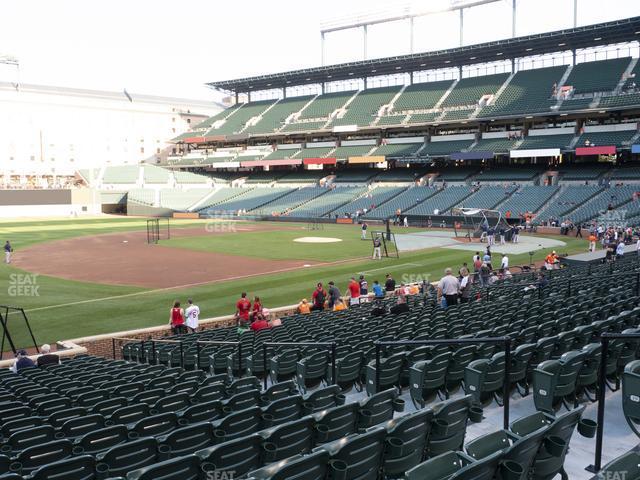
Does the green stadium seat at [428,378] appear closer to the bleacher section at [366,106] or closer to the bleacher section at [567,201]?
the bleacher section at [567,201]

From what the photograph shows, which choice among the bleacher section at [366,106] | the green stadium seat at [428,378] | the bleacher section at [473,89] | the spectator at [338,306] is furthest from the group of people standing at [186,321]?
the bleacher section at [366,106]

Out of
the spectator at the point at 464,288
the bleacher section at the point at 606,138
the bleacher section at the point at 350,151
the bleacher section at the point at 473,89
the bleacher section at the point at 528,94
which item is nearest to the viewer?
the spectator at the point at 464,288

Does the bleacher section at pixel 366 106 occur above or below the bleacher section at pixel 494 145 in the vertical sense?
above

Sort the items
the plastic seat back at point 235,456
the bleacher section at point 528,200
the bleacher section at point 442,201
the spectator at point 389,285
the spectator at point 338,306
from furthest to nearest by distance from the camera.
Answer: the bleacher section at point 442,201 → the bleacher section at point 528,200 → the spectator at point 389,285 → the spectator at point 338,306 → the plastic seat back at point 235,456

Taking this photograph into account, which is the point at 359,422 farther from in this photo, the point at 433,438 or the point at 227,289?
the point at 227,289

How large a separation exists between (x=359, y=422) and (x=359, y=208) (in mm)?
64842

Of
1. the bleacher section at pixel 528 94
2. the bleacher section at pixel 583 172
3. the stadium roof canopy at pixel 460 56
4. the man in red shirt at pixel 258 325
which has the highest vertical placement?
the stadium roof canopy at pixel 460 56

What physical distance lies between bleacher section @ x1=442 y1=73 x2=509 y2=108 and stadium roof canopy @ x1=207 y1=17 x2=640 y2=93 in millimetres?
2515

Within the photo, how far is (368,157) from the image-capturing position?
78438 millimetres

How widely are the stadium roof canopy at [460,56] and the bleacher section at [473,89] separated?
8.25 ft

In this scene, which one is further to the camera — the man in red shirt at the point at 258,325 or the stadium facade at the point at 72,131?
the stadium facade at the point at 72,131

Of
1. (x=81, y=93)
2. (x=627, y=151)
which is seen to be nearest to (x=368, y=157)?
(x=627, y=151)

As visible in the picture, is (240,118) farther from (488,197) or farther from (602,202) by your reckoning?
(602,202)

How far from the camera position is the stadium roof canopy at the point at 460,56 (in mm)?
63562
